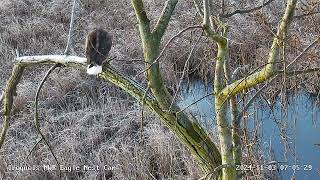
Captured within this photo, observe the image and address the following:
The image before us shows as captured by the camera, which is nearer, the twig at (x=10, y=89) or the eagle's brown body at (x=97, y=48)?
the eagle's brown body at (x=97, y=48)

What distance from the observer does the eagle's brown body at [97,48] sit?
246 centimetres

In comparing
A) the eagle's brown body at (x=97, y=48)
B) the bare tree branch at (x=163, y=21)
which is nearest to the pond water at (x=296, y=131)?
the eagle's brown body at (x=97, y=48)

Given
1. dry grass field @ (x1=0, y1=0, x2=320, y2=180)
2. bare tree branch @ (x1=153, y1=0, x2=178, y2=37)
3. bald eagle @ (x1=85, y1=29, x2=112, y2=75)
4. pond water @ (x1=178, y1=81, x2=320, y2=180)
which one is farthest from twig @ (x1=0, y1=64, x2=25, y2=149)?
pond water @ (x1=178, y1=81, x2=320, y2=180)

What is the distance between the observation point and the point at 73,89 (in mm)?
6754

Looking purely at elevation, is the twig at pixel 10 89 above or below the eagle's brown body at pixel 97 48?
below

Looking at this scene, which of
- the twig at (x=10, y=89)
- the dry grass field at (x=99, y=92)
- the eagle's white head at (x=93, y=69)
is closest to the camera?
the eagle's white head at (x=93, y=69)

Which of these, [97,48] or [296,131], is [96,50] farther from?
[296,131]

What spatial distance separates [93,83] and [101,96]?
0.41 metres

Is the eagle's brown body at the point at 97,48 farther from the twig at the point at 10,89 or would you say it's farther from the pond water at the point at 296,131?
the pond water at the point at 296,131

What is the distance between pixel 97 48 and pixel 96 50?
88mm

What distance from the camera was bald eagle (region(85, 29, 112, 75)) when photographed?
2447 mm

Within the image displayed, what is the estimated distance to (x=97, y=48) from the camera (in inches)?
103

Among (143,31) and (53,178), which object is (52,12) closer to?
(53,178)

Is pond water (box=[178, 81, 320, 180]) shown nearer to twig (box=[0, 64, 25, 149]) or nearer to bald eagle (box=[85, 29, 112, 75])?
bald eagle (box=[85, 29, 112, 75])
